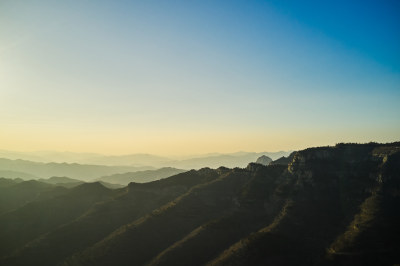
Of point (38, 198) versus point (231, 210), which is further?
point (38, 198)

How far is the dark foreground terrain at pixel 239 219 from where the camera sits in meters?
73.2

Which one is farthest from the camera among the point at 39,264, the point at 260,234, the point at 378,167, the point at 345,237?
the point at 378,167

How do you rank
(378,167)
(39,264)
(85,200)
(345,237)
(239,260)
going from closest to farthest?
(239,260), (345,237), (39,264), (378,167), (85,200)

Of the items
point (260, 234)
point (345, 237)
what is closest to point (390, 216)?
point (345, 237)

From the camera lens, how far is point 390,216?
79.2m

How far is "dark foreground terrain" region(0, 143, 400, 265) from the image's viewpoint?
240 feet

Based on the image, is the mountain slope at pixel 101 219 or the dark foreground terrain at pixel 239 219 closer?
the dark foreground terrain at pixel 239 219

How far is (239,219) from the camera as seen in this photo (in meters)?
97.2

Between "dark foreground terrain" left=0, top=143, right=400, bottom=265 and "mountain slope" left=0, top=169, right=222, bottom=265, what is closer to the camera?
"dark foreground terrain" left=0, top=143, right=400, bottom=265

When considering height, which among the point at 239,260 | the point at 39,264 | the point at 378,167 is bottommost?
the point at 39,264

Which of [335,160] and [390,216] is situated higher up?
[335,160]

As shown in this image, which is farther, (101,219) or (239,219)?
(101,219)

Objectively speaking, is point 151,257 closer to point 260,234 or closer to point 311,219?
point 260,234

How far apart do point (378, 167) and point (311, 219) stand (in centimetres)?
3519
